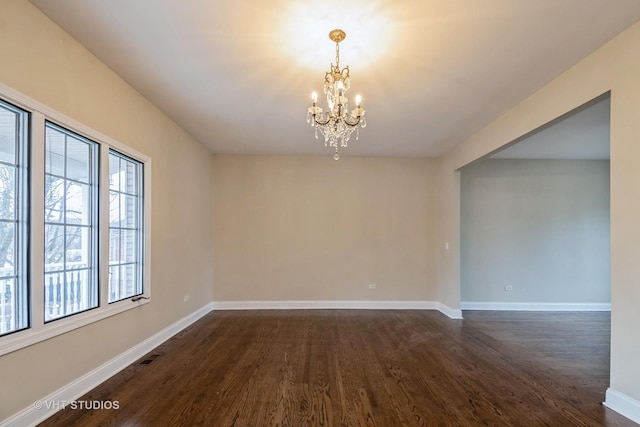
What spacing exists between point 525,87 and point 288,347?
369cm

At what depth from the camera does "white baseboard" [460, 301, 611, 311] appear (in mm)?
5711

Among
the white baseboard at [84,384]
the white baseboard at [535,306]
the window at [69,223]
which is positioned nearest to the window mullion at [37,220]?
the window at [69,223]

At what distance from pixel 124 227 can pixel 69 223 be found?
0.74 metres

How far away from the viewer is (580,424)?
227 cm

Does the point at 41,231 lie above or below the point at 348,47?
below

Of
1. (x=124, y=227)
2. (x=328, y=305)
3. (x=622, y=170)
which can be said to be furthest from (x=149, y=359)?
(x=622, y=170)

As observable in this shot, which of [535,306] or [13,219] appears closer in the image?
[13,219]

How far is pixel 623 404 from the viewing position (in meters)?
2.34

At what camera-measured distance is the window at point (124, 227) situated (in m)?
3.12

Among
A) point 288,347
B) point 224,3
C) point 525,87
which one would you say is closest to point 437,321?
point 288,347

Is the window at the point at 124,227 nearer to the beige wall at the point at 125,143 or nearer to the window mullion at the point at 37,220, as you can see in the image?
the beige wall at the point at 125,143

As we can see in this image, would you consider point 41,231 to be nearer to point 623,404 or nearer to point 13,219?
point 13,219

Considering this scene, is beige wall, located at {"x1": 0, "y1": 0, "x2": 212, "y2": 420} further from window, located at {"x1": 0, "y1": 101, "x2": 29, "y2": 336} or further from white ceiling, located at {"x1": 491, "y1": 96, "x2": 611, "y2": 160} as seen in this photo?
white ceiling, located at {"x1": 491, "y1": 96, "x2": 611, "y2": 160}

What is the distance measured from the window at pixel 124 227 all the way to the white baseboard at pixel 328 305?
2411 millimetres
